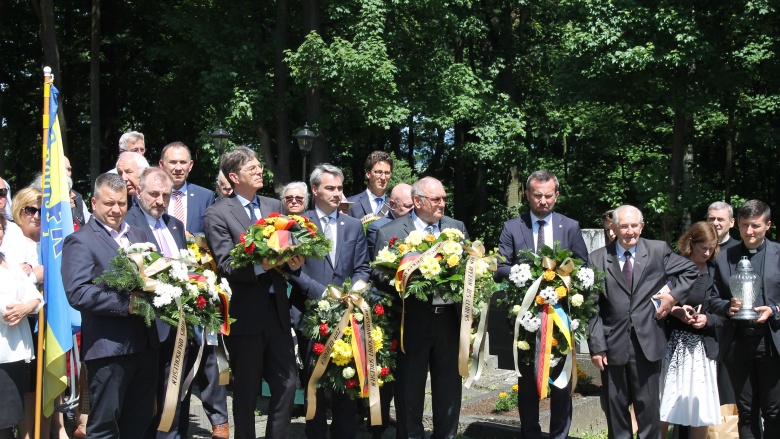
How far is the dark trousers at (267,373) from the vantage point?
638cm

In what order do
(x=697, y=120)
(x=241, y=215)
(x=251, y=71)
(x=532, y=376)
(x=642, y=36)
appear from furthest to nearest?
1. (x=697, y=120)
2. (x=251, y=71)
3. (x=642, y=36)
4. (x=532, y=376)
5. (x=241, y=215)

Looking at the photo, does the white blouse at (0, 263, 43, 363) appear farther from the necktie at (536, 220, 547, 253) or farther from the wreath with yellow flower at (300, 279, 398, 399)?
the necktie at (536, 220, 547, 253)

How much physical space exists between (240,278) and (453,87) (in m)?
16.9

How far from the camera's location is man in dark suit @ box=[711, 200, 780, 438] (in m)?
6.93

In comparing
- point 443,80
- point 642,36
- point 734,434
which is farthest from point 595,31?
point 734,434

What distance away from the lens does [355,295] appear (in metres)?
6.68

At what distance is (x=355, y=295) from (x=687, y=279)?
2740mm

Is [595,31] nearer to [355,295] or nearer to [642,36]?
[642,36]

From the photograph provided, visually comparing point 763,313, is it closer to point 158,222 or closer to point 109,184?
point 158,222

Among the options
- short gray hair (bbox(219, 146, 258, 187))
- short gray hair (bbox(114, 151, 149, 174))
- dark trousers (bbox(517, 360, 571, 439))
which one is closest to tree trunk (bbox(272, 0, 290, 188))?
short gray hair (bbox(114, 151, 149, 174))

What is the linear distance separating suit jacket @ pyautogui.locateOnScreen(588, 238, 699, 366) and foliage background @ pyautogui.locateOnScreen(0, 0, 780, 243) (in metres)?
11.5

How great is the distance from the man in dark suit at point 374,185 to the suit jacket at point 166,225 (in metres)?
2.28

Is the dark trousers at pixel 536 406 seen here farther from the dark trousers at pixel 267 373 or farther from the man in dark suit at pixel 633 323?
the dark trousers at pixel 267 373

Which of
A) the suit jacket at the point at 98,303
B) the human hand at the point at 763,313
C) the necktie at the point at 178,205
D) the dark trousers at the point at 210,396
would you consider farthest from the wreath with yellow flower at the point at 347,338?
the human hand at the point at 763,313
